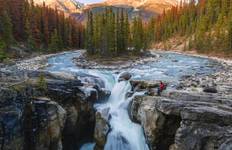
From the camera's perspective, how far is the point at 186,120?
18.0 meters

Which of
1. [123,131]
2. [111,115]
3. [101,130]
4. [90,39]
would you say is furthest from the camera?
[90,39]

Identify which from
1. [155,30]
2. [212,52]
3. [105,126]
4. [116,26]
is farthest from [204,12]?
[105,126]

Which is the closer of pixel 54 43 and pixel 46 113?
pixel 46 113

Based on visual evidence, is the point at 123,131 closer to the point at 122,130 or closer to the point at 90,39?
the point at 122,130

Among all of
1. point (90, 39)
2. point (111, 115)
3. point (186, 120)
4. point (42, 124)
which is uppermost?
point (90, 39)

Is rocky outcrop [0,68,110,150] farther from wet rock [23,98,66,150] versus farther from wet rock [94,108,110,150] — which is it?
wet rock [94,108,110,150]

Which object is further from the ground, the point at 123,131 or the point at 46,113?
the point at 46,113

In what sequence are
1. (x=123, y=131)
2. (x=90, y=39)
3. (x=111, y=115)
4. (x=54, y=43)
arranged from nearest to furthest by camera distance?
(x=123, y=131) → (x=111, y=115) → (x=90, y=39) → (x=54, y=43)

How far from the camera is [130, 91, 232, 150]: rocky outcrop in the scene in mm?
16797

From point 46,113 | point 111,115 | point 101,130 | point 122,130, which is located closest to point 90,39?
point 111,115

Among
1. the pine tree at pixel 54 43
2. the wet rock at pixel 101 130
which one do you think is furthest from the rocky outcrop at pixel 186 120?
the pine tree at pixel 54 43

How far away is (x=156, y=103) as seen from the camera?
68.6ft

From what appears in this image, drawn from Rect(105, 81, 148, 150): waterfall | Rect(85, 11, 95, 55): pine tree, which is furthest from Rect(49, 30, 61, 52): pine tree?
Rect(105, 81, 148, 150): waterfall

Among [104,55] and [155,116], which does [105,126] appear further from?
[104,55]
